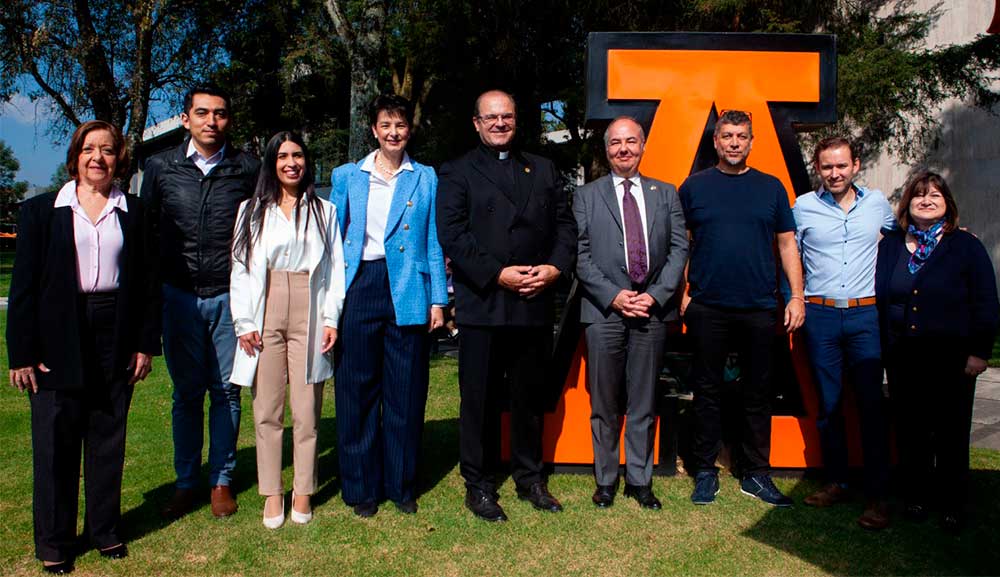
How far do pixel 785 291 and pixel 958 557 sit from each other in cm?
154

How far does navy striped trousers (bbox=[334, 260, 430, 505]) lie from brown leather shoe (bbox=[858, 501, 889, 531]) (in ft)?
7.60

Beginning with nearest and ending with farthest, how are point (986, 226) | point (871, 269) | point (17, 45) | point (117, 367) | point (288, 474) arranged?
point (117, 367), point (871, 269), point (288, 474), point (17, 45), point (986, 226)

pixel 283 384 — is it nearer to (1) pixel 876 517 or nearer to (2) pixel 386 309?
(2) pixel 386 309

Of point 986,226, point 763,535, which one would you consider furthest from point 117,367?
point 986,226

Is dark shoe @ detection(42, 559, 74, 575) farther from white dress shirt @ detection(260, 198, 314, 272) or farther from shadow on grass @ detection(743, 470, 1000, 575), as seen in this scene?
shadow on grass @ detection(743, 470, 1000, 575)

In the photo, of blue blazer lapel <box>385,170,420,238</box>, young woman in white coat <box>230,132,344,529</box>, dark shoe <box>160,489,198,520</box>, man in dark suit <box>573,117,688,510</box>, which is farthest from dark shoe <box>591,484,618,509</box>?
dark shoe <box>160,489,198,520</box>

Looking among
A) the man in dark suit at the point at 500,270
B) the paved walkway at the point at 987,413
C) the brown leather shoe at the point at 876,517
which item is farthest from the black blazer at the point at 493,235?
the paved walkway at the point at 987,413

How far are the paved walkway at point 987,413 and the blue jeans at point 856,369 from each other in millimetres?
2122

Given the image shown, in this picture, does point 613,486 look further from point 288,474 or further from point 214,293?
point 214,293

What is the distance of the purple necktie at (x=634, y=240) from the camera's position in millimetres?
4363

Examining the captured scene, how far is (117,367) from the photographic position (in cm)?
361

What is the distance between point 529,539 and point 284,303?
5.37 feet

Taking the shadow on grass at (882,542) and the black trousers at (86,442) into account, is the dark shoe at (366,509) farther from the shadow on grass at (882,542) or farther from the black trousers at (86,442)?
the shadow on grass at (882,542)

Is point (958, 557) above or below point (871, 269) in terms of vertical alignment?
below
